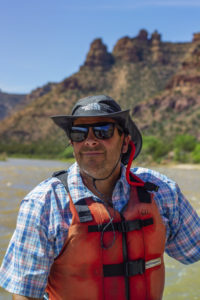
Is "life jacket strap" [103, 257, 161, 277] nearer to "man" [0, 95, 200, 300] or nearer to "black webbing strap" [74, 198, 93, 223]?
"man" [0, 95, 200, 300]

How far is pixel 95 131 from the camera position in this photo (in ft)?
7.31

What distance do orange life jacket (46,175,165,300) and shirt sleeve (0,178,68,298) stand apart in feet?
0.32

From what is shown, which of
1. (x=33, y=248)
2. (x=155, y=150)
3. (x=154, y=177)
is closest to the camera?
(x=33, y=248)

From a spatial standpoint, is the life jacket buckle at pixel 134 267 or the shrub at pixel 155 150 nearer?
the life jacket buckle at pixel 134 267

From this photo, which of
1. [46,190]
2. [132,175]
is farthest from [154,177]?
[46,190]

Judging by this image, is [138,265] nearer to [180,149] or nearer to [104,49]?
[180,149]

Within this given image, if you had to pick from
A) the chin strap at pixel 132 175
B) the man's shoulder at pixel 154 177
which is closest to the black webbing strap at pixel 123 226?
the chin strap at pixel 132 175

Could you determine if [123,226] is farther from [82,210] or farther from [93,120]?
[93,120]

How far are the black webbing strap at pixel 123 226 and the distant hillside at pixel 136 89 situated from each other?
265ft

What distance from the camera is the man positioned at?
194 centimetres

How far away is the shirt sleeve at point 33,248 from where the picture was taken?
6.27 feet

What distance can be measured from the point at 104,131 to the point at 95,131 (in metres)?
0.05

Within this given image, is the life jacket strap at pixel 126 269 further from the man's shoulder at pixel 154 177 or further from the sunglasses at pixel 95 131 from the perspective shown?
the sunglasses at pixel 95 131

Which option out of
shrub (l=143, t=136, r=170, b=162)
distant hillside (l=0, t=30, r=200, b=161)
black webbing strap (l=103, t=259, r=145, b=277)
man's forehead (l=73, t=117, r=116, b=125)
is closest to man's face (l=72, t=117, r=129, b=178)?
man's forehead (l=73, t=117, r=116, b=125)
